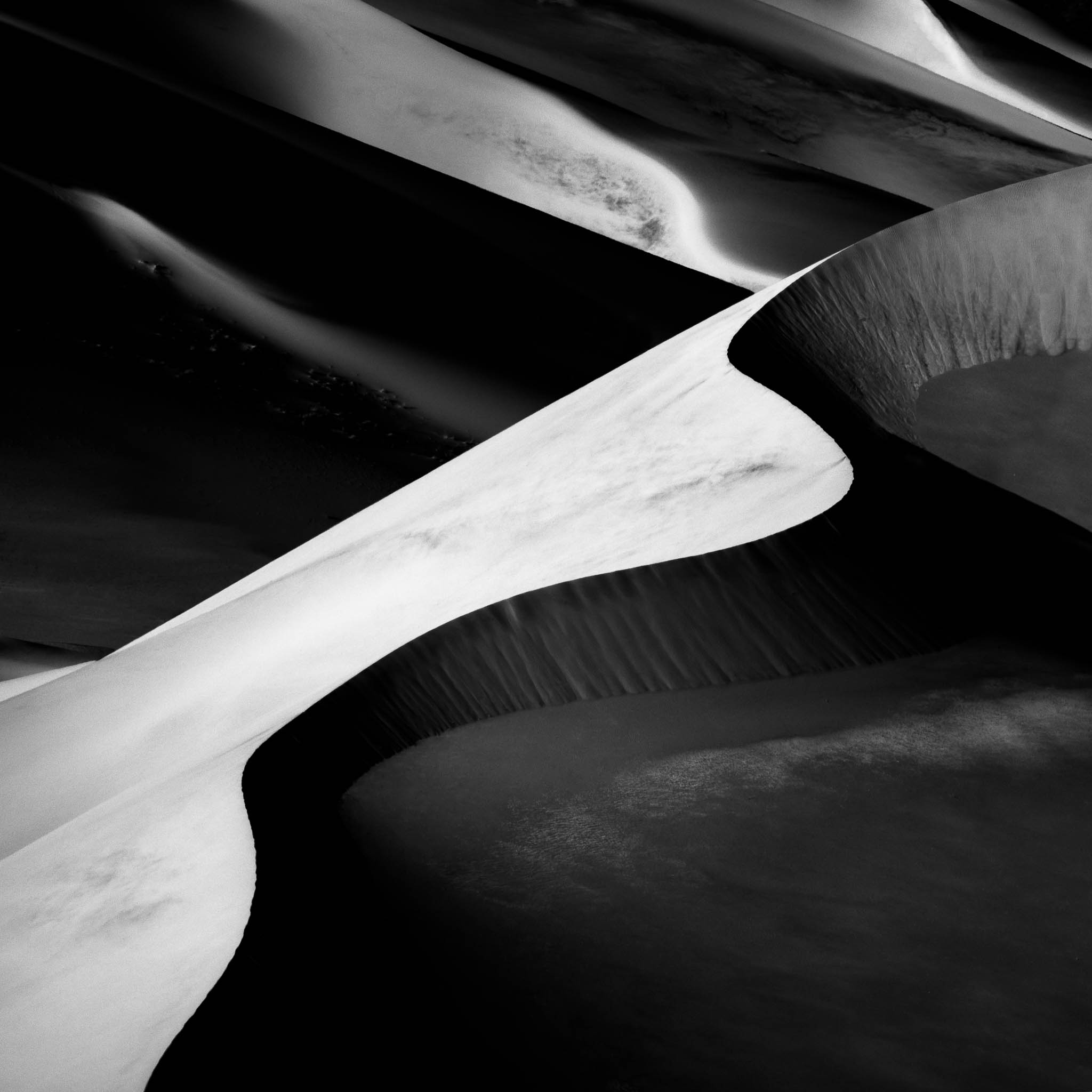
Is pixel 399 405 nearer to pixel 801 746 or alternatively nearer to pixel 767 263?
pixel 767 263

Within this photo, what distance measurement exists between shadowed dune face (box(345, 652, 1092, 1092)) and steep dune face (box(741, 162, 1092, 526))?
0.77 m

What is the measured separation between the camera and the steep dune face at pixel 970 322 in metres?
2.53

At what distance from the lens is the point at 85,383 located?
7094 millimetres

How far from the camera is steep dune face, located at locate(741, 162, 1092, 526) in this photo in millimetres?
2531

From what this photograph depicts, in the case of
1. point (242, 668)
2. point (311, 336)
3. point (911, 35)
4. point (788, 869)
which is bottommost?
point (311, 336)

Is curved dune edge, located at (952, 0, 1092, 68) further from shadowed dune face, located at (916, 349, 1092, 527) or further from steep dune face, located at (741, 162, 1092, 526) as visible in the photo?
shadowed dune face, located at (916, 349, 1092, 527)

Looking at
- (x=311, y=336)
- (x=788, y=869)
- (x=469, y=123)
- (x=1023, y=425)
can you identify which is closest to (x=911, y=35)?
(x=469, y=123)

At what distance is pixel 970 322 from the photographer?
302cm

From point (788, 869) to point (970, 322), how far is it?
6.47 feet

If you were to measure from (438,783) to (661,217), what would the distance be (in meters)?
8.86

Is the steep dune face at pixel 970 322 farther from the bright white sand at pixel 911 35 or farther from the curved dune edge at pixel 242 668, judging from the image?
the bright white sand at pixel 911 35

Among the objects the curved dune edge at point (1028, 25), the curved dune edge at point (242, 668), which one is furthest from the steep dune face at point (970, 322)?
the curved dune edge at point (1028, 25)

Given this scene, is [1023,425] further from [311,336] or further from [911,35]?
[911,35]

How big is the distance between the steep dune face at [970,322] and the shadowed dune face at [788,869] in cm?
77
